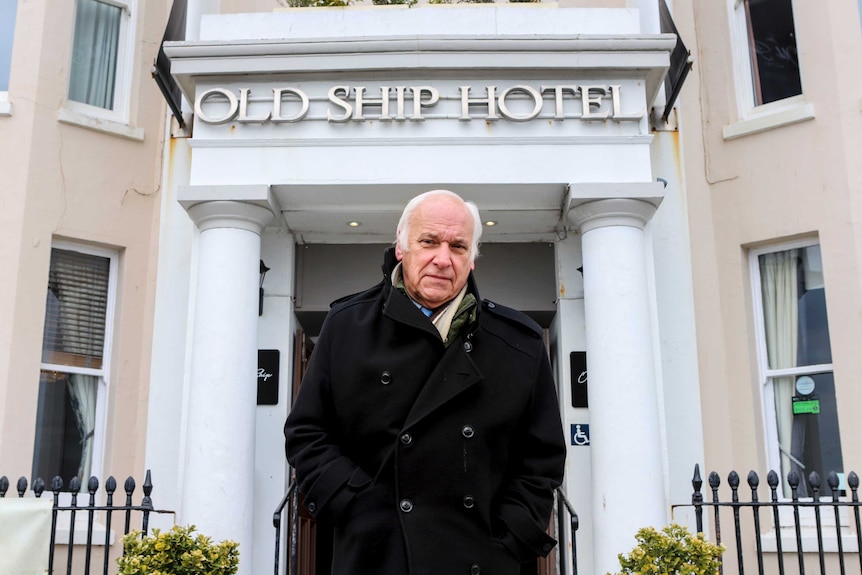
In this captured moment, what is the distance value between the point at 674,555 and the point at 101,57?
6.41 metres

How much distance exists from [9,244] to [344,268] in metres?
2.85

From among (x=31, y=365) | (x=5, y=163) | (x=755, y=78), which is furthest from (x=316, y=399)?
(x=755, y=78)

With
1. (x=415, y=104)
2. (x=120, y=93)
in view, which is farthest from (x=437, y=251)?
(x=120, y=93)

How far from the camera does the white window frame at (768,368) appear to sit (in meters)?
A: 7.15

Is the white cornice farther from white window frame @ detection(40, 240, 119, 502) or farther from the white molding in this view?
white window frame @ detection(40, 240, 119, 502)

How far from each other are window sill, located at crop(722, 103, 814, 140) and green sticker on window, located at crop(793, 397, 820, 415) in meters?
2.26

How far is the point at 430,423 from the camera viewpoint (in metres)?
2.58

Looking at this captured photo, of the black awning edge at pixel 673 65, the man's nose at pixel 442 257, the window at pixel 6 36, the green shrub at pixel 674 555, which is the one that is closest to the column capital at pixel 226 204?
the window at pixel 6 36

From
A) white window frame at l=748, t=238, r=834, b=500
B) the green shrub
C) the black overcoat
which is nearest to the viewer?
the black overcoat

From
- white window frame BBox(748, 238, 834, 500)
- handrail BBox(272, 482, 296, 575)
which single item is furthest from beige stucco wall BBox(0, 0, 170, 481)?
Answer: white window frame BBox(748, 238, 834, 500)

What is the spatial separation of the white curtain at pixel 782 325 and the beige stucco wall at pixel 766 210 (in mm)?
159

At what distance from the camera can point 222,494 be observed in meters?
6.07

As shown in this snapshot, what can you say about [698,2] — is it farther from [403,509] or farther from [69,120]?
[403,509]

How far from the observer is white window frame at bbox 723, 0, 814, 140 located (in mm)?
7332
